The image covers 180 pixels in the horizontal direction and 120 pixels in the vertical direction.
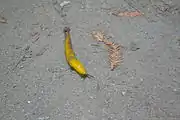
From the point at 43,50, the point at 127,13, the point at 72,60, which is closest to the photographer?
the point at 72,60

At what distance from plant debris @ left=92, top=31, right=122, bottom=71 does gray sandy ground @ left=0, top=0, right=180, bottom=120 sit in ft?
0.12

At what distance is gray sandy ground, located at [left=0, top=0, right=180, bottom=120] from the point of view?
1.98 metres

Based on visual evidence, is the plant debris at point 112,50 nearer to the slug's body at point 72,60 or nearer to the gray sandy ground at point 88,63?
the gray sandy ground at point 88,63

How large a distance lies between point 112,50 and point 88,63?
198 mm

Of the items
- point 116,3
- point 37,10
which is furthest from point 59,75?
point 116,3

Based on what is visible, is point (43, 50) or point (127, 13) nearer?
point (43, 50)

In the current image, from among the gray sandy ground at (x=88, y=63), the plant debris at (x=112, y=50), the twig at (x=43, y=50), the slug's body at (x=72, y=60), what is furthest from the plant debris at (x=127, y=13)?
the twig at (x=43, y=50)

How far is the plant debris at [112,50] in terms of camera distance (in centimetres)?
214

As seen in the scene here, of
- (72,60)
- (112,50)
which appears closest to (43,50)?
(72,60)

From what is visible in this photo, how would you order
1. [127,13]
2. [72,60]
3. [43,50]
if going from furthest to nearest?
[127,13] < [43,50] < [72,60]

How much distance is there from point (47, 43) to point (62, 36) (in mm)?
123

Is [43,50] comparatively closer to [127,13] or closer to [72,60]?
[72,60]

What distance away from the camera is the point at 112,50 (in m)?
2.20

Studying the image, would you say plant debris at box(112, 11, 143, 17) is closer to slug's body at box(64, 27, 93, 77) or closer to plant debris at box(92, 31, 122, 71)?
plant debris at box(92, 31, 122, 71)
